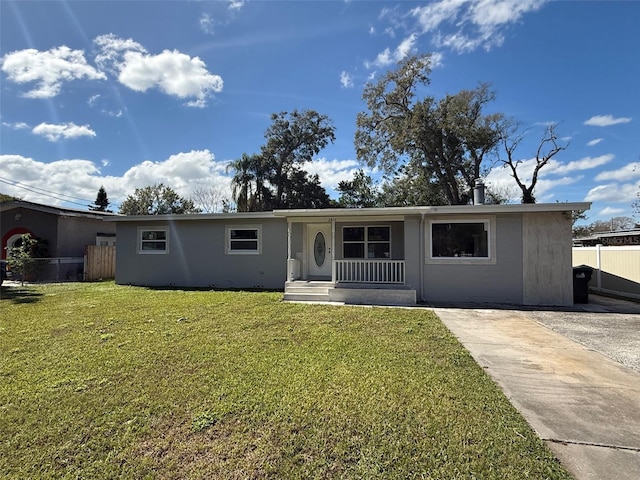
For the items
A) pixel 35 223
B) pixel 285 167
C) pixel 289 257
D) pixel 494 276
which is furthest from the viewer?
pixel 285 167

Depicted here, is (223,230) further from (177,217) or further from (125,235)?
(125,235)

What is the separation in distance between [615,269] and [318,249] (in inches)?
386

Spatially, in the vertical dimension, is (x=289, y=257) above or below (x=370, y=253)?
below

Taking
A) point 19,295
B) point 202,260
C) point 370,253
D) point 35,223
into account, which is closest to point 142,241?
point 202,260

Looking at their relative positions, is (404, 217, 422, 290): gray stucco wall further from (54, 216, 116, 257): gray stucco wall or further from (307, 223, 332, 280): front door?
(54, 216, 116, 257): gray stucco wall

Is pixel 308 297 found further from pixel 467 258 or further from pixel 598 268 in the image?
pixel 598 268

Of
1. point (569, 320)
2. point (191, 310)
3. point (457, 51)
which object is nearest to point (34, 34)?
point (191, 310)

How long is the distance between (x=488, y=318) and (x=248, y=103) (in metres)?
11.5

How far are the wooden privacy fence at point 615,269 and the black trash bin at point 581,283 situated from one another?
214 cm

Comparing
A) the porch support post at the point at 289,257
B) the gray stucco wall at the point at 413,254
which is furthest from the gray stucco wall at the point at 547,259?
the porch support post at the point at 289,257

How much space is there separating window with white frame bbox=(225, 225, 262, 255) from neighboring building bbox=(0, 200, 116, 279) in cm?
694

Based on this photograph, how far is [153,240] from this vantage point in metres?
12.8

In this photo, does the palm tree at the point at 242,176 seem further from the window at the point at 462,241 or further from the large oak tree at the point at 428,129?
the window at the point at 462,241

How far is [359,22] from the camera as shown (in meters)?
9.96
